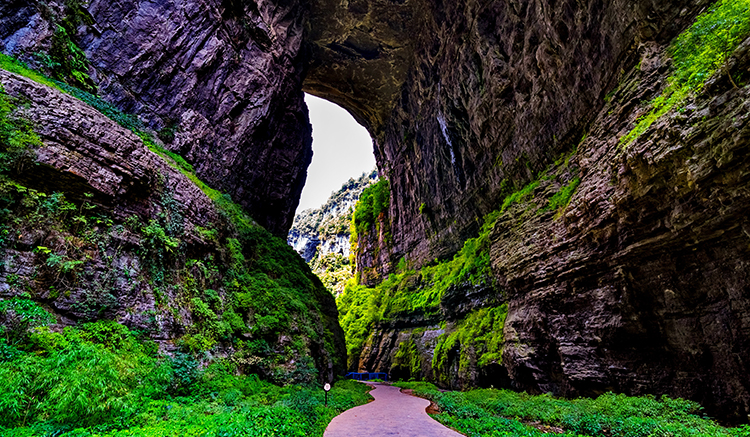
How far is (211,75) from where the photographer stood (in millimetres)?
19547

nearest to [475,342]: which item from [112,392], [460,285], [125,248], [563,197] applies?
[460,285]

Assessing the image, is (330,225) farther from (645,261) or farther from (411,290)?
(645,261)

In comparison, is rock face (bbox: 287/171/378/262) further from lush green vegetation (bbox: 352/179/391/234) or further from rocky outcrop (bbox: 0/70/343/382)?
rocky outcrop (bbox: 0/70/343/382)

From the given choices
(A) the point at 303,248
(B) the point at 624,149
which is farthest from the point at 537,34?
(A) the point at 303,248

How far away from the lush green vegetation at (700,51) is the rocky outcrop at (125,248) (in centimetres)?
1442

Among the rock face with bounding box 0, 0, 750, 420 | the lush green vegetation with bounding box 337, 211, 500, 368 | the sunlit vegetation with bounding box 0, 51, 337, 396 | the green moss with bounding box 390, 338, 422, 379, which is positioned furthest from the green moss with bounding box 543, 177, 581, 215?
the green moss with bounding box 390, 338, 422, 379

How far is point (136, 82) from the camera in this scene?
15805 mm

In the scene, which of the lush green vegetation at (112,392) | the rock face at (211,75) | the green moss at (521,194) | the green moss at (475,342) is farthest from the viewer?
the green moss at (521,194)

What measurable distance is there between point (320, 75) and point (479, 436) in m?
35.7

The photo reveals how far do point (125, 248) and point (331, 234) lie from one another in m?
79.4

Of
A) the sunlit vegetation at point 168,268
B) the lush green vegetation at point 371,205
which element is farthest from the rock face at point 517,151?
the lush green vegetation at point 371,205

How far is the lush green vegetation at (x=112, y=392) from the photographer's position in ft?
16.6

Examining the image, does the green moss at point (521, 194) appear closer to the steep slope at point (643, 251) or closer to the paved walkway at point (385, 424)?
the steep slope at point (643, 251)

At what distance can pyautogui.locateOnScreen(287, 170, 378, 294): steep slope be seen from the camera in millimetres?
76562
